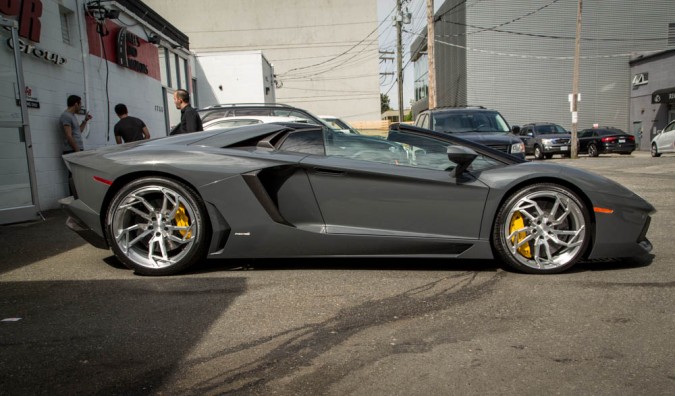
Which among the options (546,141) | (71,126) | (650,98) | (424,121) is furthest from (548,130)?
(71,126)

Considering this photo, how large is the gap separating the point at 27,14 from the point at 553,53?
105 feet

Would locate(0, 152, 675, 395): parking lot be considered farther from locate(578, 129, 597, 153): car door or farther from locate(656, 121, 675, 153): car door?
locate(578, 129, 597, 153): car door

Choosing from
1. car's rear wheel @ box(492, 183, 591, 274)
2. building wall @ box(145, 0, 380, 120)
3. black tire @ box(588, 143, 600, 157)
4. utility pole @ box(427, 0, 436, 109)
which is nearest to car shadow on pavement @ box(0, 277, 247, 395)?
car's rear wheel @ box(492, 183, 591, 274)

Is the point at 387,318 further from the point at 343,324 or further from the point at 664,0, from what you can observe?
the point at 664,0

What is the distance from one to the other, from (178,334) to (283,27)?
1833 inches

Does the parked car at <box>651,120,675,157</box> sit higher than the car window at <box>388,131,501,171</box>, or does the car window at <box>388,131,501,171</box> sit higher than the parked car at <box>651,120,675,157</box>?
the car window at <box>388,131,501,171</box>

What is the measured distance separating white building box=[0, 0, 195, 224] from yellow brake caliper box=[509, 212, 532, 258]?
6.22m

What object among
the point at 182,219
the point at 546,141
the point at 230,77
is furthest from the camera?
the point at 546,141

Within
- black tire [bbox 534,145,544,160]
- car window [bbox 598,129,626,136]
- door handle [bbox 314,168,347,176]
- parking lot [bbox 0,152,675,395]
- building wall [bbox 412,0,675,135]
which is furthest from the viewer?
building wall [bbox 412,0,675,135]

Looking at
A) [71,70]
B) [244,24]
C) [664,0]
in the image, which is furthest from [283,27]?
[71,70]

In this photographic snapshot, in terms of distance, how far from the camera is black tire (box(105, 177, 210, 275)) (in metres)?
3.78

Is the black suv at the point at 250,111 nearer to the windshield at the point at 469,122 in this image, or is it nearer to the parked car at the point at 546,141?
the windshield at the point at 469,122

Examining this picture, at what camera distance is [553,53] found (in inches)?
1313

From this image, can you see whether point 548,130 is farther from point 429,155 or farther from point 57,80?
point 429,155
